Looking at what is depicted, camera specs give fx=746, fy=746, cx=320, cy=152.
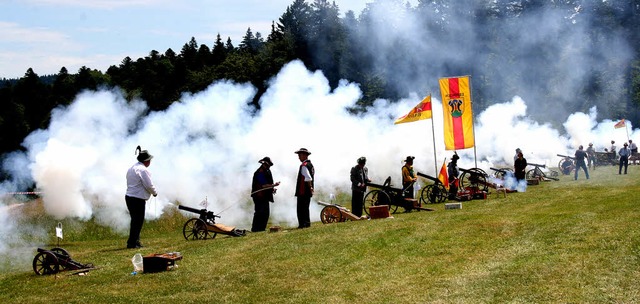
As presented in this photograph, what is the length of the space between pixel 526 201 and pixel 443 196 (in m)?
3.64

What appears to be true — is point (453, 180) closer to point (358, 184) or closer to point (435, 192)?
point (435, 192)

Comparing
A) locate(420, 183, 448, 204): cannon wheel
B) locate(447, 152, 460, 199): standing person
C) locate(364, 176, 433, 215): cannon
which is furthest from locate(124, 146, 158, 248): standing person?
Answer: locate(447, 152, 460, 199): standing person

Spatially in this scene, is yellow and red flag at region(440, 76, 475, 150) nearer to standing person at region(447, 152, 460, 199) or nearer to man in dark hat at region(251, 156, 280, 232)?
standing person at region(447, 152, 460, 199)

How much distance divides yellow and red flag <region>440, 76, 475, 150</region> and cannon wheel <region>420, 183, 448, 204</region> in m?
2.13

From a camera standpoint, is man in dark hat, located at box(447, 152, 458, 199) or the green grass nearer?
the green grass

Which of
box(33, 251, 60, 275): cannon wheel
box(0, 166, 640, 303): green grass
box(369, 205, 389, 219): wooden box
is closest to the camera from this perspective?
box(0, 166, 640, 303): green grass

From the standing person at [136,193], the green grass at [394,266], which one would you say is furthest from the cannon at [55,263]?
the standing person at [136,193]

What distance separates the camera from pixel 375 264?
11.0 metres

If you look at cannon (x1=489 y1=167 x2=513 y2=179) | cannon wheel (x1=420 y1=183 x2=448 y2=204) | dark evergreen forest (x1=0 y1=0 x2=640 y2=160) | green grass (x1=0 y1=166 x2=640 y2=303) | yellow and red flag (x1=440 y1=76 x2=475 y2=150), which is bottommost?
green grass (x1=0 y1=166 x2=640 y2=303)

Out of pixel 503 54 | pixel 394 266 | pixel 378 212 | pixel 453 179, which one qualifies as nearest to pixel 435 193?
pixel 453 179

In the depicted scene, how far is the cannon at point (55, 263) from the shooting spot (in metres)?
11.6

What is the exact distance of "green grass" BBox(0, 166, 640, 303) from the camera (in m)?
9.15

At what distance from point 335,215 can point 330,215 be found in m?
0.13

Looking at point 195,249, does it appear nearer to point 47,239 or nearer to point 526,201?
point 47,239
